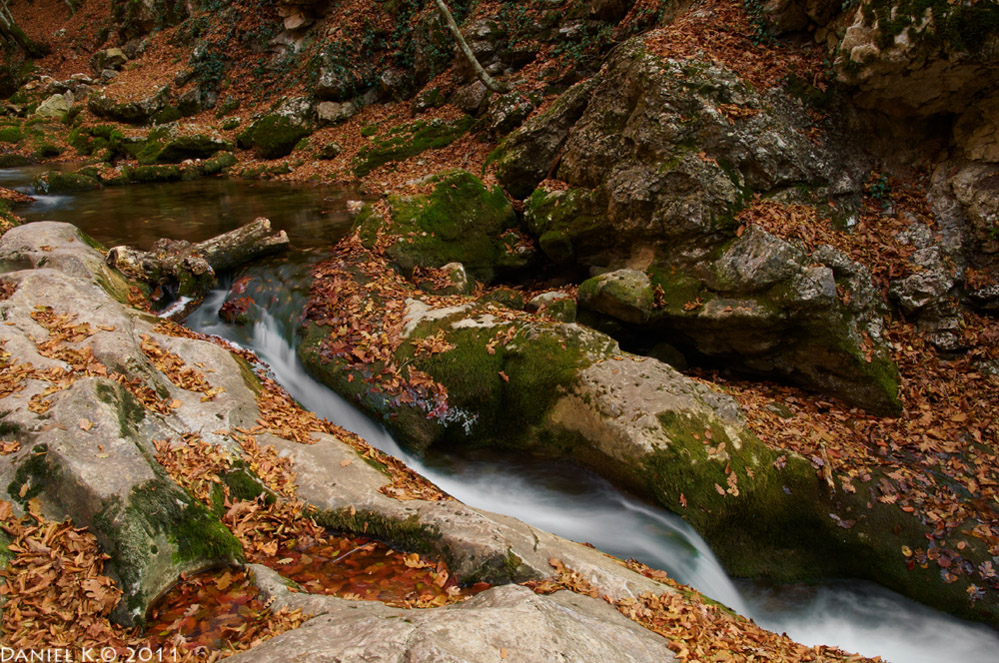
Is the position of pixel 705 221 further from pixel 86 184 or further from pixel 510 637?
pixel 86 184

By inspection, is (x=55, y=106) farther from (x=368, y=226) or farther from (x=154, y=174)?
(x=368, y=226)

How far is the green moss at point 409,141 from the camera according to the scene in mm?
16312

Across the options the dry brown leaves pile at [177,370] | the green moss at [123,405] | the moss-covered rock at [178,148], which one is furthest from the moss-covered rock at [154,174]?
the green moss at [123,405]

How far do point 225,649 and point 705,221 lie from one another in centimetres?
758

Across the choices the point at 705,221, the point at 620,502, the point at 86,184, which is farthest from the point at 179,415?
the point at 86,184

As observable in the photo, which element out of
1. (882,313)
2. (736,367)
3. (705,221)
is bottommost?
(736,367)

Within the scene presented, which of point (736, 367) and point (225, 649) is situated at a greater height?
point (736, 367)

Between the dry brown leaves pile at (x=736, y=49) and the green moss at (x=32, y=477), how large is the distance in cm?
931

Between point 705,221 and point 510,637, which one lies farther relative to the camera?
point 705,221

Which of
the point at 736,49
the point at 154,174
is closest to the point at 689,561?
the point at 736,49

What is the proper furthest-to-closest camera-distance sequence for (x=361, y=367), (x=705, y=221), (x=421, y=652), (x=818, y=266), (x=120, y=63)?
(x=120, y=63) < (x=705, y=221) < (x=818, y=266) < (x=361, y=367) < (x=421, y=652)

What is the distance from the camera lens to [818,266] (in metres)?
7.28

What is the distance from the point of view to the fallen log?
8344 mm

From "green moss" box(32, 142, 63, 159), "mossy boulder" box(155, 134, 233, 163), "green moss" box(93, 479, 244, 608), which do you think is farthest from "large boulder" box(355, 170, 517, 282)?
"green moss" box(32, 142, 63, 159)
